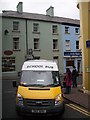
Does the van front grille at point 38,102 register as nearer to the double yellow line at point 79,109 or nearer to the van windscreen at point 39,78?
the van windscreen at point 39,78

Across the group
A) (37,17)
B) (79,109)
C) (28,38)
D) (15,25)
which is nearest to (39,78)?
(79,109)

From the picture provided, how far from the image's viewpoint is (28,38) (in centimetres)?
4831

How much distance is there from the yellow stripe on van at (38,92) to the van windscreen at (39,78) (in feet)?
1.45

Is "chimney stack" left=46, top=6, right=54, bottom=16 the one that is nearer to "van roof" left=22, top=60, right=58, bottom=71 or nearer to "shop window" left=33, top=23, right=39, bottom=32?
"shop window" left=33, top=23, right=39, bottom=32

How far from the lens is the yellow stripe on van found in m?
11.2

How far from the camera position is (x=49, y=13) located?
54.5m

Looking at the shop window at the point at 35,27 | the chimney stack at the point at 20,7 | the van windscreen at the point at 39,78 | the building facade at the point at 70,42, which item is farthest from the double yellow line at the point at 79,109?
the chimney stack at the point at 20,7

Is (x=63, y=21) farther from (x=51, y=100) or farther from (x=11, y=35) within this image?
(x=51, y=100)

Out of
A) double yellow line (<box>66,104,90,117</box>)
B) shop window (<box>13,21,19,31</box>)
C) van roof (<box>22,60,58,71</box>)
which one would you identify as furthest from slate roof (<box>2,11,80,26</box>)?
van roof (<box>22,60,58,71</box>)

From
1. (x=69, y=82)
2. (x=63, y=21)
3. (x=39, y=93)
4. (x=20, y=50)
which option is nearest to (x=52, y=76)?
(x=39, y=93)

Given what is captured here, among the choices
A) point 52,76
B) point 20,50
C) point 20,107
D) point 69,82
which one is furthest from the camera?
point 20,50

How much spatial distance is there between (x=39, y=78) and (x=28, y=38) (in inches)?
1424

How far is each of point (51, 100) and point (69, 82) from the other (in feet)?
26.2

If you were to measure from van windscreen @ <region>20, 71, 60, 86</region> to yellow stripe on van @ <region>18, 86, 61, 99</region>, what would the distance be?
44cm
